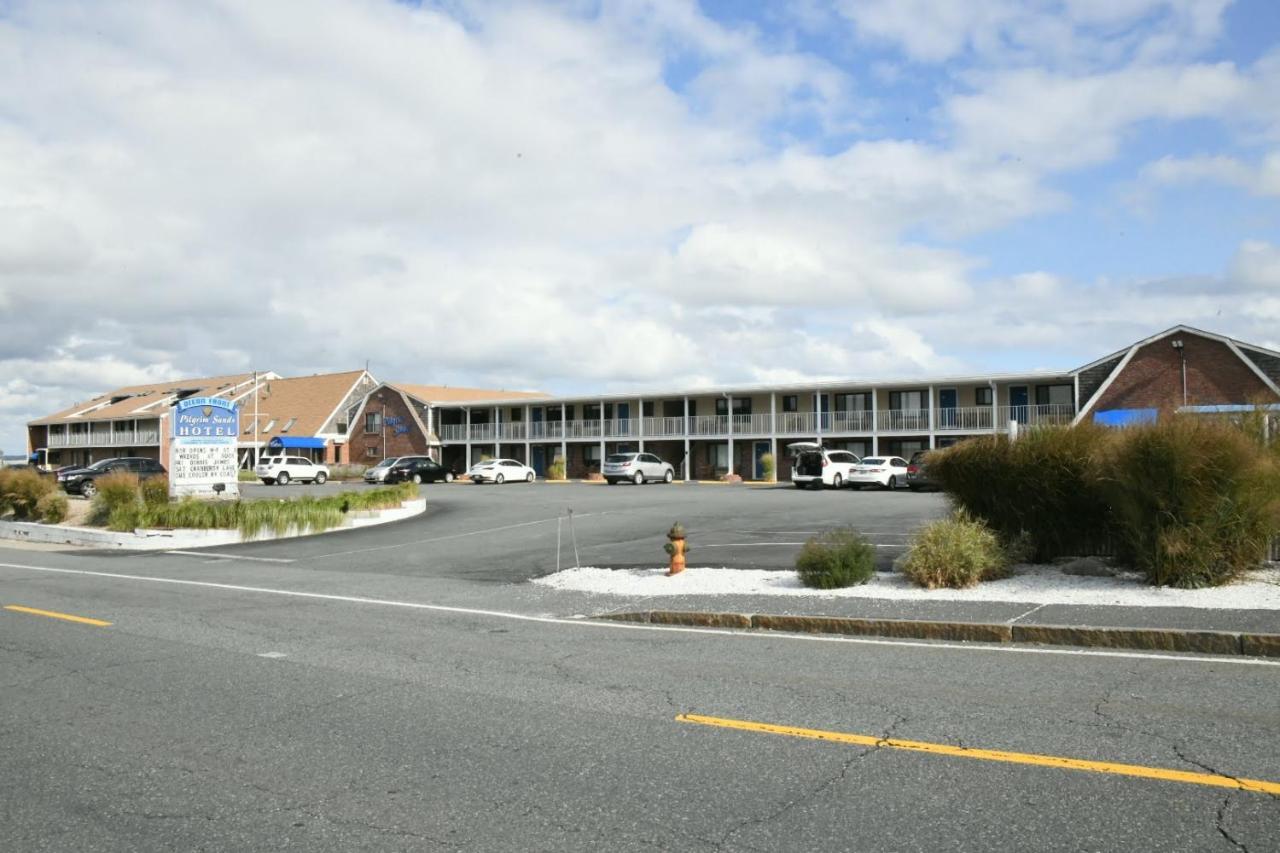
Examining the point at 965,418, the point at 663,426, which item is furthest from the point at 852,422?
the point at 663,426

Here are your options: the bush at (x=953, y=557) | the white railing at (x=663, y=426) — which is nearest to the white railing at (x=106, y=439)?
the white railing at (x=663, y=426)

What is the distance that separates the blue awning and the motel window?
46003 millimetres

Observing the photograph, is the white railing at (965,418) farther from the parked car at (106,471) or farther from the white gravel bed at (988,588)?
the white gravel bed at (988,588)

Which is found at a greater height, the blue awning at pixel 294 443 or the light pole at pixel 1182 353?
the light pole at pixel 1182 353

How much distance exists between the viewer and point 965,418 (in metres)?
48.5

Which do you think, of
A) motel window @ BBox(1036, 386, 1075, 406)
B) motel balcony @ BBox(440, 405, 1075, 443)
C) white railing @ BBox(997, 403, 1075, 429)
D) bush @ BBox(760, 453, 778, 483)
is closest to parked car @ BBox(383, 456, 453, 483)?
motel balcony @ BBox(440, 405, 1075, 443)

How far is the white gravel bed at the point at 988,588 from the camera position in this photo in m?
10.1

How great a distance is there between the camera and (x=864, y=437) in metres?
51.6

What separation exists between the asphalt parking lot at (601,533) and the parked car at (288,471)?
2552cm

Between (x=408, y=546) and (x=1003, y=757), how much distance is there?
17.0 metres

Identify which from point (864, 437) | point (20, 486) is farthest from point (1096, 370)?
point (20, 486)

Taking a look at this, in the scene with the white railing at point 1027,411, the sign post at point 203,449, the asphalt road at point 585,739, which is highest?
the white railing at point 1027,411

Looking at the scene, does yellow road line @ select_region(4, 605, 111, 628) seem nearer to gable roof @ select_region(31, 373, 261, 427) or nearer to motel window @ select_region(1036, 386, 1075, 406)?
motel window @ select_region(1036, 386, 1075, 406)

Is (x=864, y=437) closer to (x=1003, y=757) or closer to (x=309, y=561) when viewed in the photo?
(x=309, y=561)
